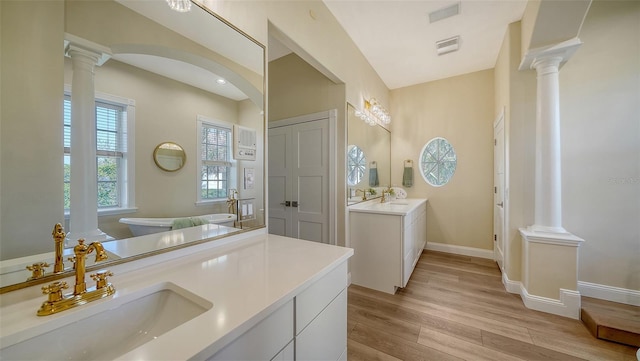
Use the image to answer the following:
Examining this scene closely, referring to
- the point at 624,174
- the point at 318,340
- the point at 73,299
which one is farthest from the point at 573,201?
the point at 73,299

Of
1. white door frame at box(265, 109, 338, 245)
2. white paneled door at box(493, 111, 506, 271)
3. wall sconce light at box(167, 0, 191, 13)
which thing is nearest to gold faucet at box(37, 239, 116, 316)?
wall sconce light at box(167, 0, 191, 13)

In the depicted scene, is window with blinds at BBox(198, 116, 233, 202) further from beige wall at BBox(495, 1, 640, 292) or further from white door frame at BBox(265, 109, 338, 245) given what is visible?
beige wall at BBox(495, 1, 640, 292)

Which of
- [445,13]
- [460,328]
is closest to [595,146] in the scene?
[445,13]

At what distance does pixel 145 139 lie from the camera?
104 cm

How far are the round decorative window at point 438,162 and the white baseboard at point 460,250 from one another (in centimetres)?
106

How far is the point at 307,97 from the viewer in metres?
2.89

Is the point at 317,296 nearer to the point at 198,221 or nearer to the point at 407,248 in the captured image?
the point at 198,221

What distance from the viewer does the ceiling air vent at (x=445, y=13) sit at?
2.33m

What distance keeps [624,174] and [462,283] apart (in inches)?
77.1

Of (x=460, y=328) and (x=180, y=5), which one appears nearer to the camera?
(x=180, y=5)

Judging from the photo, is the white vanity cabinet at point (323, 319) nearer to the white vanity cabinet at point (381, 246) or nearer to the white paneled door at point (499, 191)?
the white vanity cabinet at point (381, 246)

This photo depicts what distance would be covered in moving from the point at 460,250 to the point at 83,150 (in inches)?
181

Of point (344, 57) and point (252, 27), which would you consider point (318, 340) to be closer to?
point (252, 27)

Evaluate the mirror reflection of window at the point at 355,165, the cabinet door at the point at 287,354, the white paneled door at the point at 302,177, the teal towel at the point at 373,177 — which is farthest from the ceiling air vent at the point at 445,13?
the cabinet door at the point at 287,354
